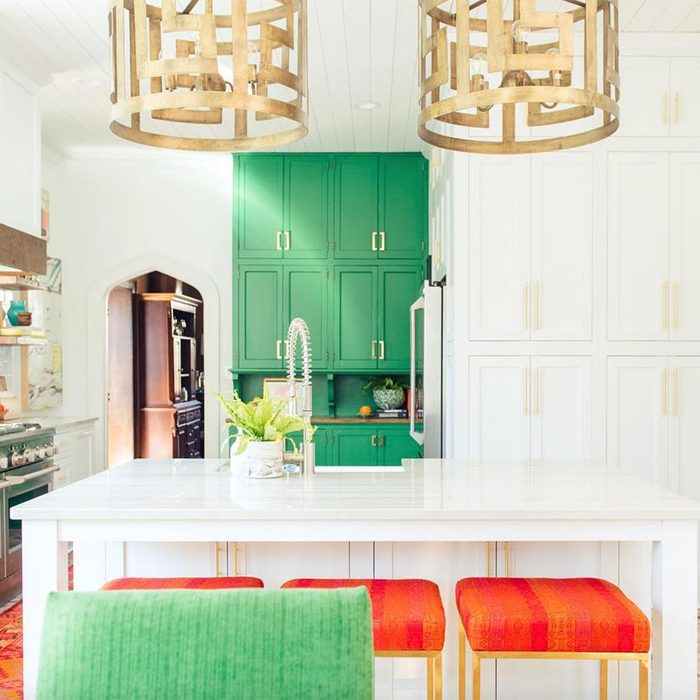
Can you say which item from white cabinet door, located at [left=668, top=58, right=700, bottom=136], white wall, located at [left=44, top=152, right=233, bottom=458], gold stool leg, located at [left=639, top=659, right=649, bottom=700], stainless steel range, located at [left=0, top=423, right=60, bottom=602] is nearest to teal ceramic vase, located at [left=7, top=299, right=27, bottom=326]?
stainless steel range, located at [left=0, top=423, right=60, bottom=602]

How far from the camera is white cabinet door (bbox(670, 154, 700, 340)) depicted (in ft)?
13.2

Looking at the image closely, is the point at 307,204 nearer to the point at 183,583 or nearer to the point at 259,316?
the point at 259,316

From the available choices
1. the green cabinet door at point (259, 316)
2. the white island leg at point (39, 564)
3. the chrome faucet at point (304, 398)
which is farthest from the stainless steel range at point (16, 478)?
the white island leg at point (39, 564)


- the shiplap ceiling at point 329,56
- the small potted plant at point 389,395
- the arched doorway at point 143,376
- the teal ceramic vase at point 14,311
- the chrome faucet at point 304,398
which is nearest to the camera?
the chrome faucet at point 304,398

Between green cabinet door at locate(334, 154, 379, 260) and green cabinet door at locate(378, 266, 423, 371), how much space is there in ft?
0.76

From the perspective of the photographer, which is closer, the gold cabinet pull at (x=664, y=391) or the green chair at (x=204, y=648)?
the green chair at (x=204, y=648)

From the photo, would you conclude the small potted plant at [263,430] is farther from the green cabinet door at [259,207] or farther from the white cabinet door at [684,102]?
the green cabinet door at [259,207]

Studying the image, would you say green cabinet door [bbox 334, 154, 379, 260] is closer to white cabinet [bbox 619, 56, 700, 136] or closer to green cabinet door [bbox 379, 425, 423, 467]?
green cabinet door [bbox 379, 425, 423, 467]

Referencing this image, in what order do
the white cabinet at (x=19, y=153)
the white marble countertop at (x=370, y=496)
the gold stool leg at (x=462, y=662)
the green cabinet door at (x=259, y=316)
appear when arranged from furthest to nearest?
the green cabinet door at (x=259, y=316), the white cabinet at (x=19, y=153), the gold stool leg at (x=462, y=662), the white marble countertop at (x=370, y=496)

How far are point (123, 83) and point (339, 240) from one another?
431cm

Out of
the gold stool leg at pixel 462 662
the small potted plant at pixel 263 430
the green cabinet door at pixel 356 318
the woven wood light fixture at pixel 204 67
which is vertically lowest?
the gold stool leg at pixel 462 662

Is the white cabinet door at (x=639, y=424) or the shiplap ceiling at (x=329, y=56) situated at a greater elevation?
the shiplap ceiling at (x=329, y=56)

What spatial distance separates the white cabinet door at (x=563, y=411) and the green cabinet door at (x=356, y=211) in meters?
2.37

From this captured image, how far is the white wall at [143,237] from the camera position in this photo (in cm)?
635
